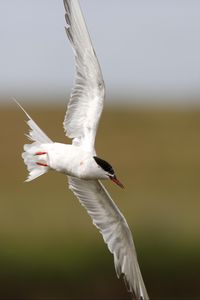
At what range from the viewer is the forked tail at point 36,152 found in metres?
13.3

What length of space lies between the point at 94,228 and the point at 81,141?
539 cm

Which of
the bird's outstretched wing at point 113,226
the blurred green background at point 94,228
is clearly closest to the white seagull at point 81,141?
the bird's outstretched wing at point 113,226

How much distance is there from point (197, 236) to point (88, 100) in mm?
5647

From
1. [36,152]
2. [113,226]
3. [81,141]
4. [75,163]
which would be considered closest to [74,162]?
[75,163]

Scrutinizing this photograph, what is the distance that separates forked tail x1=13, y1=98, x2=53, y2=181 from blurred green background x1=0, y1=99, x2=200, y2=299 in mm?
3707

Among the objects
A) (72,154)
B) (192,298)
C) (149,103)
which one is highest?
(149,103)

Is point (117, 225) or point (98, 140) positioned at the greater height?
point (98, 140)

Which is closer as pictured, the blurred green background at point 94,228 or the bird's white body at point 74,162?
the bird's white body at point 74,162

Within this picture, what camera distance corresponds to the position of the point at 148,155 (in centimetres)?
2412

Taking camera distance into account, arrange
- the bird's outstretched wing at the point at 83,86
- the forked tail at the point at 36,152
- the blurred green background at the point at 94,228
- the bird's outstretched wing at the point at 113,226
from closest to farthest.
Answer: the bird's outstretched wing at the point at 83,86, the forked tail at the point at 36,152, the bird's outstretched wing at the point at 113,226, the blurred green background at the point at 94,228

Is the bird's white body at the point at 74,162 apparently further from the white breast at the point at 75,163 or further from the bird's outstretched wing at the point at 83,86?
the bird's outstretched wing at the point at 83,86

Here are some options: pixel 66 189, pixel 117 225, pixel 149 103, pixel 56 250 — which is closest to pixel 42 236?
pixel 56 250

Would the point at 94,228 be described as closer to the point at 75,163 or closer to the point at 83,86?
the point at 83,86

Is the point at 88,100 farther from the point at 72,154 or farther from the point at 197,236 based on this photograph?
the point at 197,236
